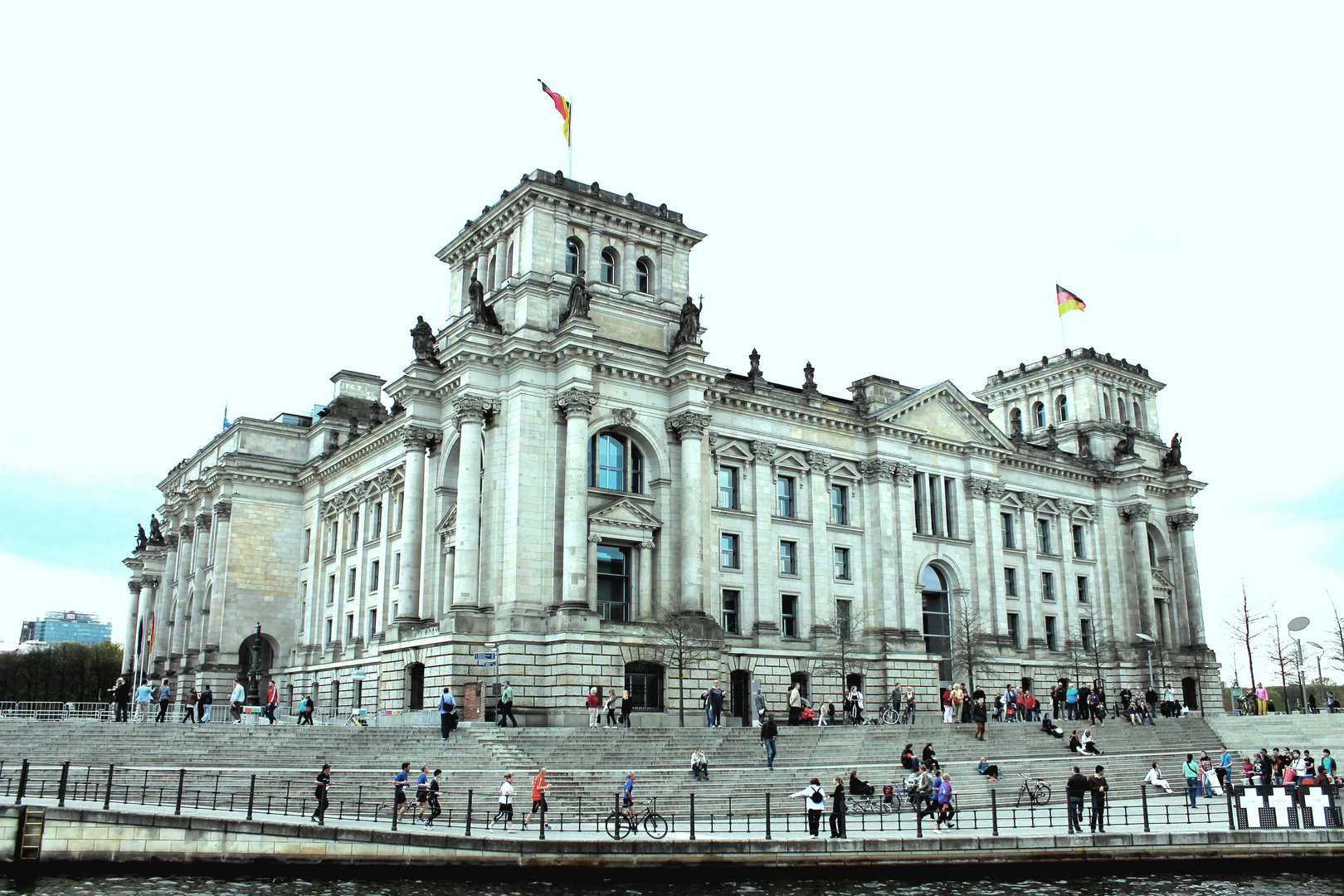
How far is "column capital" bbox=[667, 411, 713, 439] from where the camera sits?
53281 millimetres

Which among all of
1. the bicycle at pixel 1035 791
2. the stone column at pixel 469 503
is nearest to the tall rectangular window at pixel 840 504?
the stone column at pixel 469 503

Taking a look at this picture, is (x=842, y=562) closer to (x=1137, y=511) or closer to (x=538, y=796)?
(x=1137, y=511)

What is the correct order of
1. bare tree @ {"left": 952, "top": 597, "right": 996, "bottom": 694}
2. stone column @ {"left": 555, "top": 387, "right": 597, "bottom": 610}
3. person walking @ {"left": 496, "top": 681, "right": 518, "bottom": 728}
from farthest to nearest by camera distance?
1. bare tree @ {"left": 952, "top": 597, "right": 996, "bottom": 694}
2. stone column @ {"left": 555, "top": 387, "right": 597, "bottom": 610}
3. person walking @ {"left": 496, "top": 681, "right": 518, "bottom": 728}

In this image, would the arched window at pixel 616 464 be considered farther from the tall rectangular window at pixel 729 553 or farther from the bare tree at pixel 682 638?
the bare tree at pixel 682 638

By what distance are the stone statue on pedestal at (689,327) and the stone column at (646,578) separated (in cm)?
967

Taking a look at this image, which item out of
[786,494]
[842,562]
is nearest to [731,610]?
[786,494]

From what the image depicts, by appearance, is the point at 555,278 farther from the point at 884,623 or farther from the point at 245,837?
Result: the point at 245,837

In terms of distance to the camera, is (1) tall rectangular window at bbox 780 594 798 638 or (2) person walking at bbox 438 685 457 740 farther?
(1) tall rectangular window at bbox 780 594 798 638

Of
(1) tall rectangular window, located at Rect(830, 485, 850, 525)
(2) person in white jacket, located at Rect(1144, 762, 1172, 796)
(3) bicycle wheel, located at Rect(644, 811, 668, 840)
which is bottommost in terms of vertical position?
(3) bicycle wheel, located at Rect(644, 811, 668, 840)

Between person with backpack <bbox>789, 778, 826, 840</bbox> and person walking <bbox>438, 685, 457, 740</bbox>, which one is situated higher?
person walking <bbox>438, 685, 457, 740</bbox>

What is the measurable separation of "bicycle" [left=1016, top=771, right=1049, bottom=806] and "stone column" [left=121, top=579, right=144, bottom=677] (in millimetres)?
75673

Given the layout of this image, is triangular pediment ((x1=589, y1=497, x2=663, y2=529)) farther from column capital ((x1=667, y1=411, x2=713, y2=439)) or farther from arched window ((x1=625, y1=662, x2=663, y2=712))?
arched window ((x1=625, y1=662, x2=663, y2=712))

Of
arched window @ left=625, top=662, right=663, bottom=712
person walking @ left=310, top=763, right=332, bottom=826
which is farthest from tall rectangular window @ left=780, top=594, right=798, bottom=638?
person walking @ left=310, top=763, right=332, bottom=826

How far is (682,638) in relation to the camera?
48.2m
